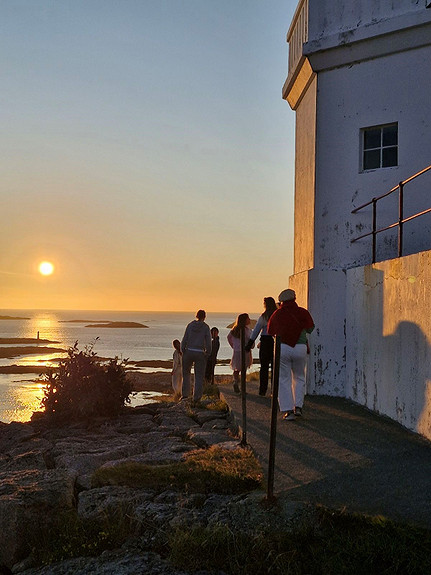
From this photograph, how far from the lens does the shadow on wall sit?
27.0 feet

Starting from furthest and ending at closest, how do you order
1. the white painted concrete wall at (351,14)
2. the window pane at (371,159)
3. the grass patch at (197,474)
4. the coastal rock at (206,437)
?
the window pane at (371,159), the white painted concrete wall at (351,14), the coastal rock at (206,437), the grass patch at (197,474)

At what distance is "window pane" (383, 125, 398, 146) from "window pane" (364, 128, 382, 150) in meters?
0.11

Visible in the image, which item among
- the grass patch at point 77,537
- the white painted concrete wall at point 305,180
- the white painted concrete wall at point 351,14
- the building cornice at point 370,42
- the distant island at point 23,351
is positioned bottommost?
the distant island at point 23,351

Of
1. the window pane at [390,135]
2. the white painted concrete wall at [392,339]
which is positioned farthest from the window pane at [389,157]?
the white painted concrete wall at [392,339]

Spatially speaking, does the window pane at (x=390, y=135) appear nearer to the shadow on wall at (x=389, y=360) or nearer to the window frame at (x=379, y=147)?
the window frame at (x=379, y=147)

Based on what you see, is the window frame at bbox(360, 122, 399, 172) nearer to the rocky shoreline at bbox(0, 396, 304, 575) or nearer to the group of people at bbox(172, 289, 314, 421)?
the group of people at bbox(172, 289, 314, 421)

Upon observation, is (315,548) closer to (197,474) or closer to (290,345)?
(197,474)

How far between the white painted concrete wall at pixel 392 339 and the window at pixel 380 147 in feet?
6.65

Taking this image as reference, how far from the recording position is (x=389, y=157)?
1209 cm

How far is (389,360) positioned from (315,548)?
5.06 m

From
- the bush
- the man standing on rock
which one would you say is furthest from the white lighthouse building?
the bush

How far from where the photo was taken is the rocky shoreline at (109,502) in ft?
17.8

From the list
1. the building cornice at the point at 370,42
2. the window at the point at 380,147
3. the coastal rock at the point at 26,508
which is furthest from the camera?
the window at the point at 380,147

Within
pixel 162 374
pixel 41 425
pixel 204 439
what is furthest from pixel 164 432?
pixel 162 374
